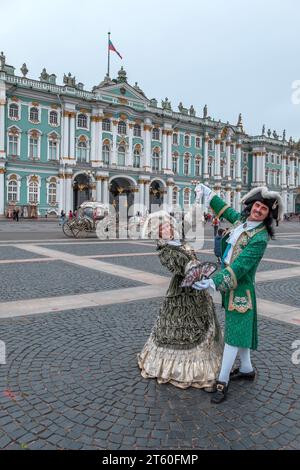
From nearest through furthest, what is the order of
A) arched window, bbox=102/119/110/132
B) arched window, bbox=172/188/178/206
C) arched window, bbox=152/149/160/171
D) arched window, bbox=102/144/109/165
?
1. arched window, bbox=102/119/110/132
2. arched window, bbox=102/144/109/165
3. arched window, bbox=152/149/160/171
4. arched window, bbox=172/188/178/206

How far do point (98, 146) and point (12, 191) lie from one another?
442 inches

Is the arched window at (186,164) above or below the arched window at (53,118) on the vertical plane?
below

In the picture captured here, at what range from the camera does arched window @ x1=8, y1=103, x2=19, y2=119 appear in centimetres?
3978

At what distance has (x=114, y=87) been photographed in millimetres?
46562

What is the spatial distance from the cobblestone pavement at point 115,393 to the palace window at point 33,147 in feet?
124

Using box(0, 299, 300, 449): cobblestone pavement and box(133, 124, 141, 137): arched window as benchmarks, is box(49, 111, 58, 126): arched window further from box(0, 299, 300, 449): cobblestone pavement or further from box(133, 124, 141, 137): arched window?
box(0, 299, 300, 449): cobblestone pavement

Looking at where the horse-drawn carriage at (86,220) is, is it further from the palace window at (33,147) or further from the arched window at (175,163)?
the arched window at (175,163)

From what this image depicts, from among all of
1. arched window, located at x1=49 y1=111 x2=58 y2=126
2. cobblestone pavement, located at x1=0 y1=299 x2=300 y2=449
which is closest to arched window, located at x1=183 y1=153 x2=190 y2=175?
arched window, located at x1=49 y1=111 x2=58 y2=126

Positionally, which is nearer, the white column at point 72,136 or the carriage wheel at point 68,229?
the carriage wheel at point 68,229

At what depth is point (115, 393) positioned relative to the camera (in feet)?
11.2

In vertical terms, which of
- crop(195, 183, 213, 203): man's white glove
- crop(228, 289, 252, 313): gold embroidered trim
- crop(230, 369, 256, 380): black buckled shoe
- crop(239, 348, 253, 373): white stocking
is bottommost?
crop(230, 369, 256, 380): black buckled shoe

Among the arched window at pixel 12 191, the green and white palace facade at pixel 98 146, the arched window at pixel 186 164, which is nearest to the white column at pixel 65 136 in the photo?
the green and white palace facade at pixel 98 146

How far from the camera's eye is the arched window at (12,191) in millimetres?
39900

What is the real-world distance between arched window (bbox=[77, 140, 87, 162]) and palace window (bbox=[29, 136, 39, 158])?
15.4 ft
